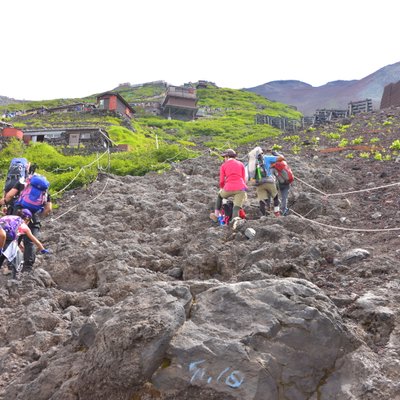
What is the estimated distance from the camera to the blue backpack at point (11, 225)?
9.86 meters

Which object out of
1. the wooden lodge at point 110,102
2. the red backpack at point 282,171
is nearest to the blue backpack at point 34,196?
the red backpack at point 282,171

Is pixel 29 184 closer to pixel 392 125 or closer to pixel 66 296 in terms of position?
pixel 66 296

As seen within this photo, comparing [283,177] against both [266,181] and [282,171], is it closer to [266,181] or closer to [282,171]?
[282,171]

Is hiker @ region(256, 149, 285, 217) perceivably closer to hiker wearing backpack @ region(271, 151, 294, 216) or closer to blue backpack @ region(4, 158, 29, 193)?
hiker wearing backpack @ region(271, 151, 294, 216)

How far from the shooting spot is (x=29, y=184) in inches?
437

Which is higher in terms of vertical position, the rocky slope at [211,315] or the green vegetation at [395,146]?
the green vegetation at [395,146]

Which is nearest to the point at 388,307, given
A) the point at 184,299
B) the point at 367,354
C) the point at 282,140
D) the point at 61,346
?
the point at 367,354

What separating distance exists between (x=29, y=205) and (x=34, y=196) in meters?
0.21

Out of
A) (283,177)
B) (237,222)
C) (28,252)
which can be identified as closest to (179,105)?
(283,177)

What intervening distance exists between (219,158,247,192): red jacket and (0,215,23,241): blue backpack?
4639mm

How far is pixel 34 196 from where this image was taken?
10969 millimetres

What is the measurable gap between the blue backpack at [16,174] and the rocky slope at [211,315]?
1648 mm

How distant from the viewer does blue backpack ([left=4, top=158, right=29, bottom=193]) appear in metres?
11.8

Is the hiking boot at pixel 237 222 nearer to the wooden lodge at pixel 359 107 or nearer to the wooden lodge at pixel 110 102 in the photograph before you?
the wooden lodge at pixel 359 107
